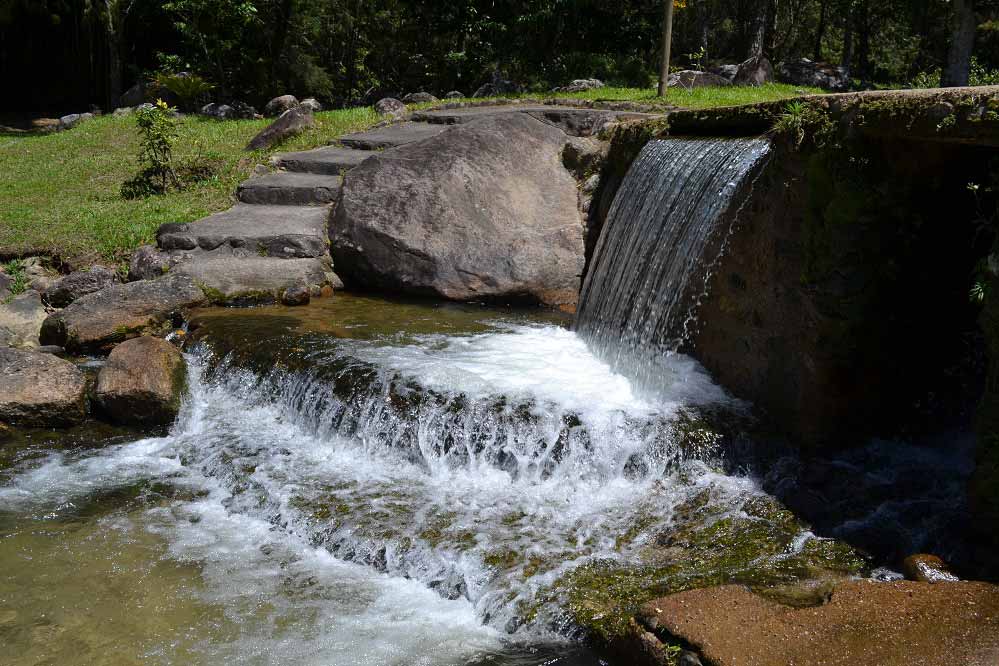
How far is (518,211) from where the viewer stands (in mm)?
8234

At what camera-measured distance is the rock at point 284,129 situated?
11.4 m

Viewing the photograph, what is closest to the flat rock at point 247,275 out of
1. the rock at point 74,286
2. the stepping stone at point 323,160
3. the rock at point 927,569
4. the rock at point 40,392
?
the rock at point 74,286

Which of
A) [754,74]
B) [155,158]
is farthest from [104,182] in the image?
[754,74]

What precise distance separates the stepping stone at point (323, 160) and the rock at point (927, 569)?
24.4ft

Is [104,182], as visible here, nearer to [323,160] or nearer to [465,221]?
[323,160]

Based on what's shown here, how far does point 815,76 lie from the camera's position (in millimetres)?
16750

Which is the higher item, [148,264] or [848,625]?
[148,264]

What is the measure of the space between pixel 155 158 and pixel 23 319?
4012 millimetres

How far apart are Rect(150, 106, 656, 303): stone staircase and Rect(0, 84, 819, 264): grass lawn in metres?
0.47

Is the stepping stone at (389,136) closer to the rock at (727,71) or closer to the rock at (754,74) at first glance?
the rock at (754,74)

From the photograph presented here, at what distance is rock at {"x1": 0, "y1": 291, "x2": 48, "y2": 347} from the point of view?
686cm

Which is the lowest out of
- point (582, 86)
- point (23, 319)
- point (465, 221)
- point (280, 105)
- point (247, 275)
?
point (23, 319)

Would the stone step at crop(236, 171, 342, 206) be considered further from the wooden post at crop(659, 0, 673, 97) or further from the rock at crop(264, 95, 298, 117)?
the rock at crop(264, 95, 298, 117)

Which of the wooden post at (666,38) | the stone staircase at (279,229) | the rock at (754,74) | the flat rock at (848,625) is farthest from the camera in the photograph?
the rock at (754,74)
